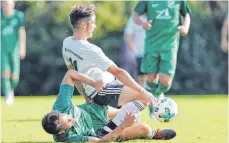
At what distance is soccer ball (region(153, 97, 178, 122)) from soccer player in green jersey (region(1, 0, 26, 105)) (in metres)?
6.20

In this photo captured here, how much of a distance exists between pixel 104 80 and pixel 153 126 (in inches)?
74.8

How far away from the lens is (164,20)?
407 inches

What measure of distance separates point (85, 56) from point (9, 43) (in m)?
7.58

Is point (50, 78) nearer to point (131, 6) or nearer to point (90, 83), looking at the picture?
point (131, 6)

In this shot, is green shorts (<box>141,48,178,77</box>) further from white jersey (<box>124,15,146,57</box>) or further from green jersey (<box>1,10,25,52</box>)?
green jersey (<box>1,10,25,52</box>)

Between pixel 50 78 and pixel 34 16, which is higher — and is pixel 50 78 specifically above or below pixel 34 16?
below

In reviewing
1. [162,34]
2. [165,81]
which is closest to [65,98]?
[165,81]

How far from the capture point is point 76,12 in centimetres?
726

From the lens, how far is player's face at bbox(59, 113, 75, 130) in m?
6.65

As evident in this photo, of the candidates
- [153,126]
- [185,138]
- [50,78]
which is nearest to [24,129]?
[153,126]

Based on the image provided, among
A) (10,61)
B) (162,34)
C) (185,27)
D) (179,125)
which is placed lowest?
(10,61)

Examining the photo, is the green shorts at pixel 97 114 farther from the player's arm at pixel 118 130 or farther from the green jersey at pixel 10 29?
the green jersey at pixel 10 29

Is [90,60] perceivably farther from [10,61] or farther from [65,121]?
[10,61]

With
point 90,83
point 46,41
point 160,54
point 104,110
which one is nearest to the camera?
point 90,83
